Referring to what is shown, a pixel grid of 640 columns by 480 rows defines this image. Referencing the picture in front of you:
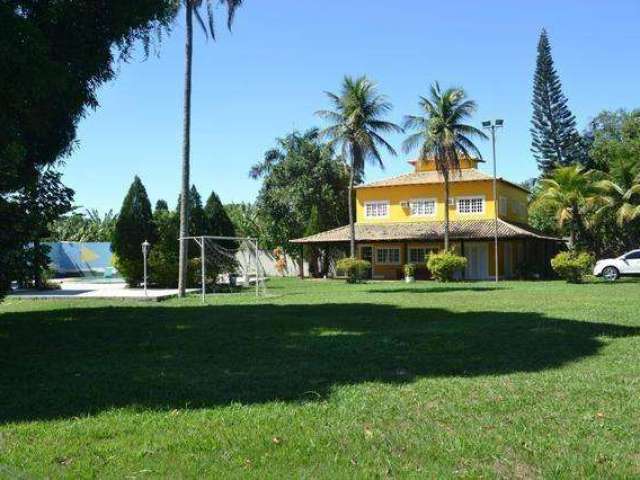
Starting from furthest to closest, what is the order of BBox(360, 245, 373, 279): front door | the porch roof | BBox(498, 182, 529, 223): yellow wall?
BBox(360, 245, 373, 279): front door → BBox(498, 182, 529, 223): yellow wall → the porch roof

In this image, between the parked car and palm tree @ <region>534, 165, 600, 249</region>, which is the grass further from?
the parked car

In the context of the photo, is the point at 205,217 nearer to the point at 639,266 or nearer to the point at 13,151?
the point at 639,266

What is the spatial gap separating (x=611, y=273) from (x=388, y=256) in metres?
12.7

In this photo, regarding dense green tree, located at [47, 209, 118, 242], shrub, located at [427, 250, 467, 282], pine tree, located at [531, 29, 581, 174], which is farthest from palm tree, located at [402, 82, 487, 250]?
dense green tree, located at [47, 209, 118, 242]

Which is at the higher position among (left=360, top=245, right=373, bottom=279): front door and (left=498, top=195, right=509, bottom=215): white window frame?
(left=498, top=195, right=509, bottom=215): white window frame

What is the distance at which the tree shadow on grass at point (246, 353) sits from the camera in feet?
24.3

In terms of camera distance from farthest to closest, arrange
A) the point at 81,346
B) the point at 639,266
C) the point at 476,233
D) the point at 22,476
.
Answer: the point at 476,233, the point at 639,266, the point at 81,346, the point at 22,476

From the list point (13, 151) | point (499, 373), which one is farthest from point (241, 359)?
point (13, 151)

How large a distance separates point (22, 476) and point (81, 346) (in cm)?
707

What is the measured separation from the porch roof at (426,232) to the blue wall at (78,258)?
47.8 feet

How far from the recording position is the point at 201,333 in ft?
42.5

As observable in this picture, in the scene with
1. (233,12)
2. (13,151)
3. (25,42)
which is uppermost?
(233,12)

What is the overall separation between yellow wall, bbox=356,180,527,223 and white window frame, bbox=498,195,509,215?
0.19m

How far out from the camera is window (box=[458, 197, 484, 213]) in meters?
39.8
